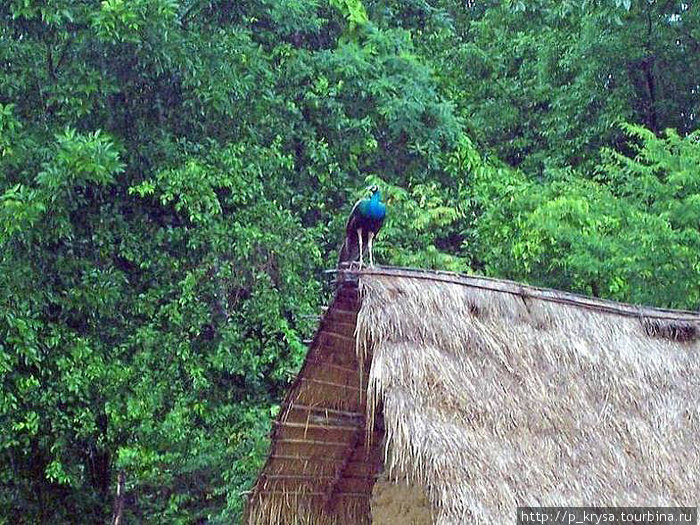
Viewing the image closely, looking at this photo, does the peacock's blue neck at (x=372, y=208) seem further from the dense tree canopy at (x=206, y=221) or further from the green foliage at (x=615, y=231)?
the green foliage at (x=615, y=231)

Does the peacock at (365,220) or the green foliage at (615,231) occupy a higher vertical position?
the green foliage at (615,231)

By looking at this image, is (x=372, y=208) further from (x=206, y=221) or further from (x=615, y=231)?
(x=615, y=231)

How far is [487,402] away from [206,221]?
4.71m

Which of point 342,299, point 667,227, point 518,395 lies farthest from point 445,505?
point 667,227

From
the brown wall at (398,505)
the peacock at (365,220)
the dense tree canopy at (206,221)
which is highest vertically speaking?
the dense tree canopy at (206,221)

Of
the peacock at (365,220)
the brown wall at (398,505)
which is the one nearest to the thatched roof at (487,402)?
the brown wall at (398,505)

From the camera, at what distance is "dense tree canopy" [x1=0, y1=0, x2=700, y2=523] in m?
9.42

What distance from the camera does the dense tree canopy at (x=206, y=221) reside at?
9.42 metres

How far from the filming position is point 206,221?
396 inches

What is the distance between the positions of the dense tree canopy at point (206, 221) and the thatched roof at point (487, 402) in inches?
80.7

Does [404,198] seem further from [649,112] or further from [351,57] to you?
[649,112]

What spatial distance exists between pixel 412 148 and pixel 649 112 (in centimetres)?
326

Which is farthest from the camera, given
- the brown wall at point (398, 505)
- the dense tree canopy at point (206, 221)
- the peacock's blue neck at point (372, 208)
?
the dense tree canopy at point (206, 221)

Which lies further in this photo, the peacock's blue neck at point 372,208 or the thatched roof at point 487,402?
the peacock's blue neck at point 372,208
